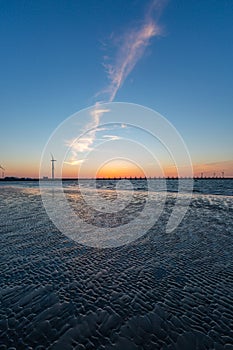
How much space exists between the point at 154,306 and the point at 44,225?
1332 cm

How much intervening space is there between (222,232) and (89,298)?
13312 mm

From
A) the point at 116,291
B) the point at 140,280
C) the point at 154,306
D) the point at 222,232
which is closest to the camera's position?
the point at 154,306

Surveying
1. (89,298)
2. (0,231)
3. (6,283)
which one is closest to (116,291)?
(89,298)

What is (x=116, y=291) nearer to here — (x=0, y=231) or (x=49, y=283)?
(x=49, y=283)

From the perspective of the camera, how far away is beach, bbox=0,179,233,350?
590 cm

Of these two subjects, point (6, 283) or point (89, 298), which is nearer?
point (89, 298)

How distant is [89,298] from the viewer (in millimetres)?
7723

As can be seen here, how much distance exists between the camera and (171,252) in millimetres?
12531

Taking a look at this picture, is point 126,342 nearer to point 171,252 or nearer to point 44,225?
point 171,252

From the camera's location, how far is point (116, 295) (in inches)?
314

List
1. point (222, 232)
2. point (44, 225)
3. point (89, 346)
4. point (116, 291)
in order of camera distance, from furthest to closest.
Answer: point (44, 225) → point (222, 232) → point (116, 291) → point (89, 346)

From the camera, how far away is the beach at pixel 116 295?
232 inches

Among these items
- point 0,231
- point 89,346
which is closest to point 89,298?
point 89,346

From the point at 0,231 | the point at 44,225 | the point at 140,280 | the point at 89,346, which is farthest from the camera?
the point at 44,225
